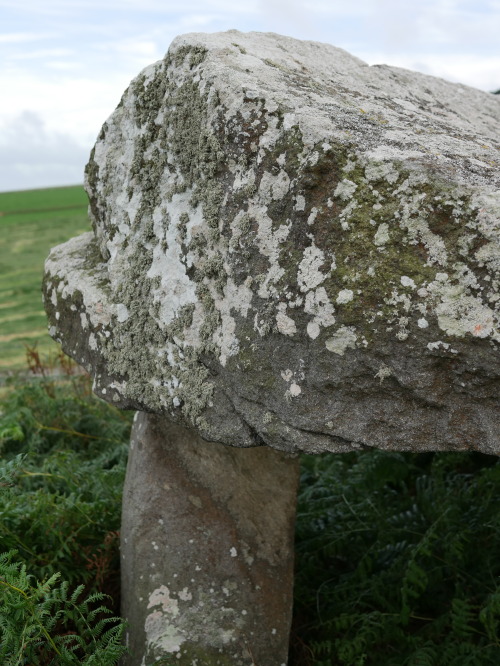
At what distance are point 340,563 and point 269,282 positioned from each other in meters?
1.78

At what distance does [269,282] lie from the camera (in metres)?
2.13

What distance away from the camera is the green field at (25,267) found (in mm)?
7074

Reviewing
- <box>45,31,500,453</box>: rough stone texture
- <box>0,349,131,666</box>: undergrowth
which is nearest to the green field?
<box>0,349,131,666</box>: undergrowth

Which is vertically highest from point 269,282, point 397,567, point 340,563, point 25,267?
point 269,282

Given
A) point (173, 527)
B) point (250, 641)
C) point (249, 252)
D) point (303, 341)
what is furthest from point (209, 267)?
point (250, 641)

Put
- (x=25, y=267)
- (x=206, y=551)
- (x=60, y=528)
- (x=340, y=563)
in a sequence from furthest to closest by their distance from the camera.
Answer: (x=25, y=267)
(x=340, y=563)
(x=60, y=528)
(x=206, y=551)

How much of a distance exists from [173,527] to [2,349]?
4511 mm

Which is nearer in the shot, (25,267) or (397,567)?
(397,567)

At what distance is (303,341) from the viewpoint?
2082 mm

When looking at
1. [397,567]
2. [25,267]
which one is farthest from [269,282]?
[25,267]

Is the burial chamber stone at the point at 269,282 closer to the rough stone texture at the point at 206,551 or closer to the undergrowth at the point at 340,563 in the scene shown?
the rough stone texture at the point at 206,551

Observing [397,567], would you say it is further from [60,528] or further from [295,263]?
[295,263]

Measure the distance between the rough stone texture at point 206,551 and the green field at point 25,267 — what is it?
3.11 meters

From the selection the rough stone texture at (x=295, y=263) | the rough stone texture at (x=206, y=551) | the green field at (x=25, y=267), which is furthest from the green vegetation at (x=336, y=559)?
the green field at (x=25, y=267)
